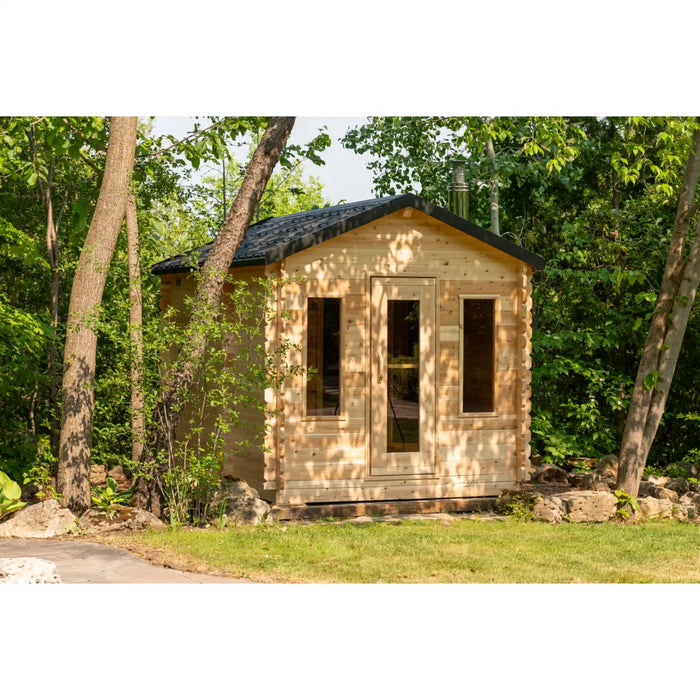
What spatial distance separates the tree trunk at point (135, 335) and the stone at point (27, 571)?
7.82 feet

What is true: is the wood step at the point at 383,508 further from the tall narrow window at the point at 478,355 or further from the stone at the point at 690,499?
the stone at the point at 690,499

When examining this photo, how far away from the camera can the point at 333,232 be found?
33.7 feet

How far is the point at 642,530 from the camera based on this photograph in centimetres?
1008

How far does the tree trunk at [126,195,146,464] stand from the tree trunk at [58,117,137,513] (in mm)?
346

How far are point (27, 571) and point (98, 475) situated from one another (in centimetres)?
575

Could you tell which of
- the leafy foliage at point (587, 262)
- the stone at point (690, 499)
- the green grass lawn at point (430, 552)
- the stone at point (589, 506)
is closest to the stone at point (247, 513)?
the green grass lawn at point (430, 552)

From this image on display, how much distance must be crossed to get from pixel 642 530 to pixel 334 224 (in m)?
4.22

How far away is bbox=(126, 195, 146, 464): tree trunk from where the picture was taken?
952cm

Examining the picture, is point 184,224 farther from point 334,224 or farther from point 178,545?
point 178,545

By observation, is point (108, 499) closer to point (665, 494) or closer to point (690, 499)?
point (665, 494)

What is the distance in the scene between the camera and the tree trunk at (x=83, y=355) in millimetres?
9680

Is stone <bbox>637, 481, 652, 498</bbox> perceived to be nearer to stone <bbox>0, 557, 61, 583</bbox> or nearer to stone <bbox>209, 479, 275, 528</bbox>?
stone <bbox>209, 479, 275, 528</bbox>
